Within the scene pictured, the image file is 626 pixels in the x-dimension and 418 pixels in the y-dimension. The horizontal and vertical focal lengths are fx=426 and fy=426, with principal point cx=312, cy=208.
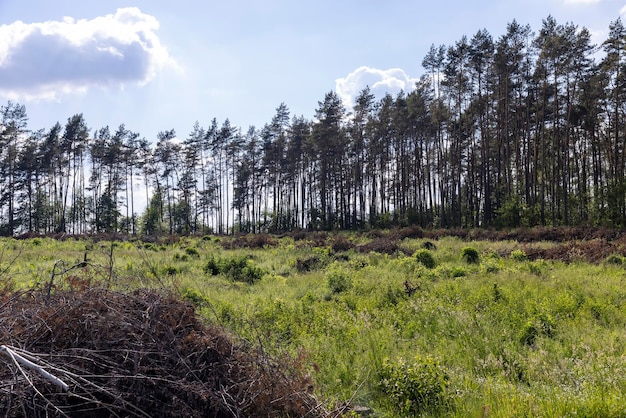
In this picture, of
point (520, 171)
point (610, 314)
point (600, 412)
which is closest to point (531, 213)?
point (520, 171)

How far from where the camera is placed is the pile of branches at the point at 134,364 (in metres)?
2.99

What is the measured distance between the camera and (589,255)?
1435 cm

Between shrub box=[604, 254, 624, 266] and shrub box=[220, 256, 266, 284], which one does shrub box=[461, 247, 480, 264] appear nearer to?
shrub box=[604, 254, 624, 266]

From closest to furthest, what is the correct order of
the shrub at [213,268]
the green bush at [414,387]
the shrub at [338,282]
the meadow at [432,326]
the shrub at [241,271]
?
the meadow at [432,326], the green bush at [414,387], the shrub at [338,282], the shrub at [241,271], the shrub at [213,268]

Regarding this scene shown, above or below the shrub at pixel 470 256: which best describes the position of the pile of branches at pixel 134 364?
above

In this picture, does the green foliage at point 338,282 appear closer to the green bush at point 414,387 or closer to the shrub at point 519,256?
the green bush at point 414,387

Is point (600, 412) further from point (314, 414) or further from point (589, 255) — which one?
point (589, 255)

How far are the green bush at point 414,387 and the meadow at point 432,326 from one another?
2 cm

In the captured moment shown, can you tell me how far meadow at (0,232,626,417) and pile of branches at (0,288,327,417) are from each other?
35 centimetres

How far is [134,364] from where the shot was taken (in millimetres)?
3219

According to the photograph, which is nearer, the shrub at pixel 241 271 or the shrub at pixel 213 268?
the shrub at pixel 241 271

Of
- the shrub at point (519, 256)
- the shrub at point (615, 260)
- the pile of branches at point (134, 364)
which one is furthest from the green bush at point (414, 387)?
the shrub at point (519, 256)

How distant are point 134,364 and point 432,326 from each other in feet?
17.8

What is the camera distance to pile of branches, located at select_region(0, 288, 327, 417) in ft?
9.80
